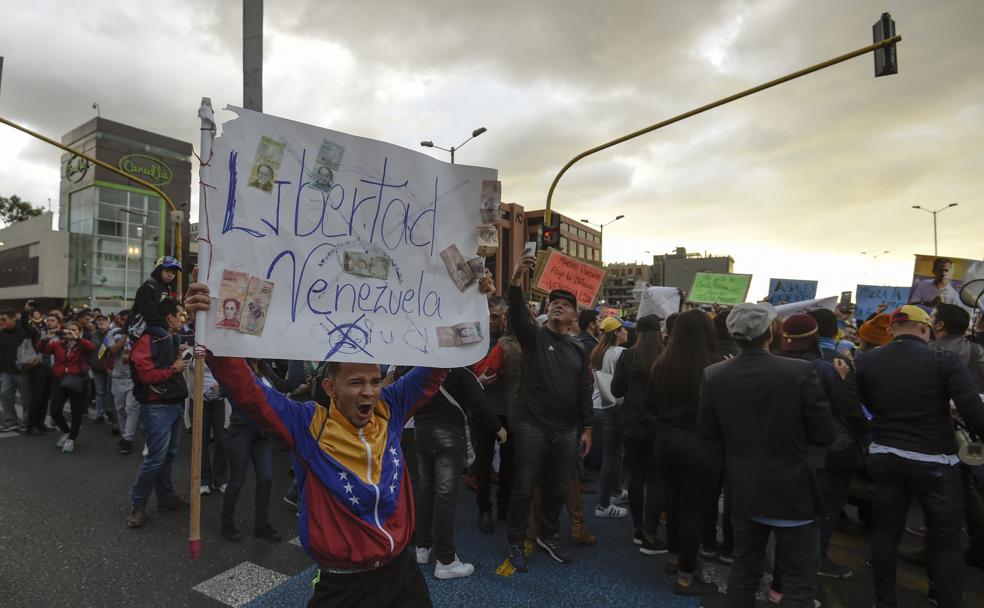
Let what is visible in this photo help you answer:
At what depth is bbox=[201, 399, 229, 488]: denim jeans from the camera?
5.52 m

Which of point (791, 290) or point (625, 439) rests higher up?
point (791, 290)

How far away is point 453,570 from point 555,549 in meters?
0.81

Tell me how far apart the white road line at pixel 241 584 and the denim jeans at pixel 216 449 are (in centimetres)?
190

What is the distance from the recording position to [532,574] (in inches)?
153

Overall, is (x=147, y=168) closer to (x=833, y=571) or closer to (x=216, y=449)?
(x=216, y=449)

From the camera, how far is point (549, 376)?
12.9 feet

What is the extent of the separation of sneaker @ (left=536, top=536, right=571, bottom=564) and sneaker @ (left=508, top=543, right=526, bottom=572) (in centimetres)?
25

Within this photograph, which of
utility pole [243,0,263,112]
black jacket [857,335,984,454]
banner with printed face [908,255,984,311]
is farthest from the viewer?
banner with printed face [908,255,984,311]

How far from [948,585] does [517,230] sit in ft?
215

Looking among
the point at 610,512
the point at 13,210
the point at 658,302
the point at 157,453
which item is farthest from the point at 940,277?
the point at 13,210

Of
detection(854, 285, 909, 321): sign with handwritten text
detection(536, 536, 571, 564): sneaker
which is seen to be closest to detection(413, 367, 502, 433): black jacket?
detection(536, 536, 571, 564): sneaker

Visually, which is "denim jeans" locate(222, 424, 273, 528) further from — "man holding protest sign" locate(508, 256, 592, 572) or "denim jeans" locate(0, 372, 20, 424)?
"denim jeans" locate(0, 372, 20, 424)

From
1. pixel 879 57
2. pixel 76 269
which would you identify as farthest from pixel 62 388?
pixel 76 269

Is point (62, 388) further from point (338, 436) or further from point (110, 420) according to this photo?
point (338, 436)
